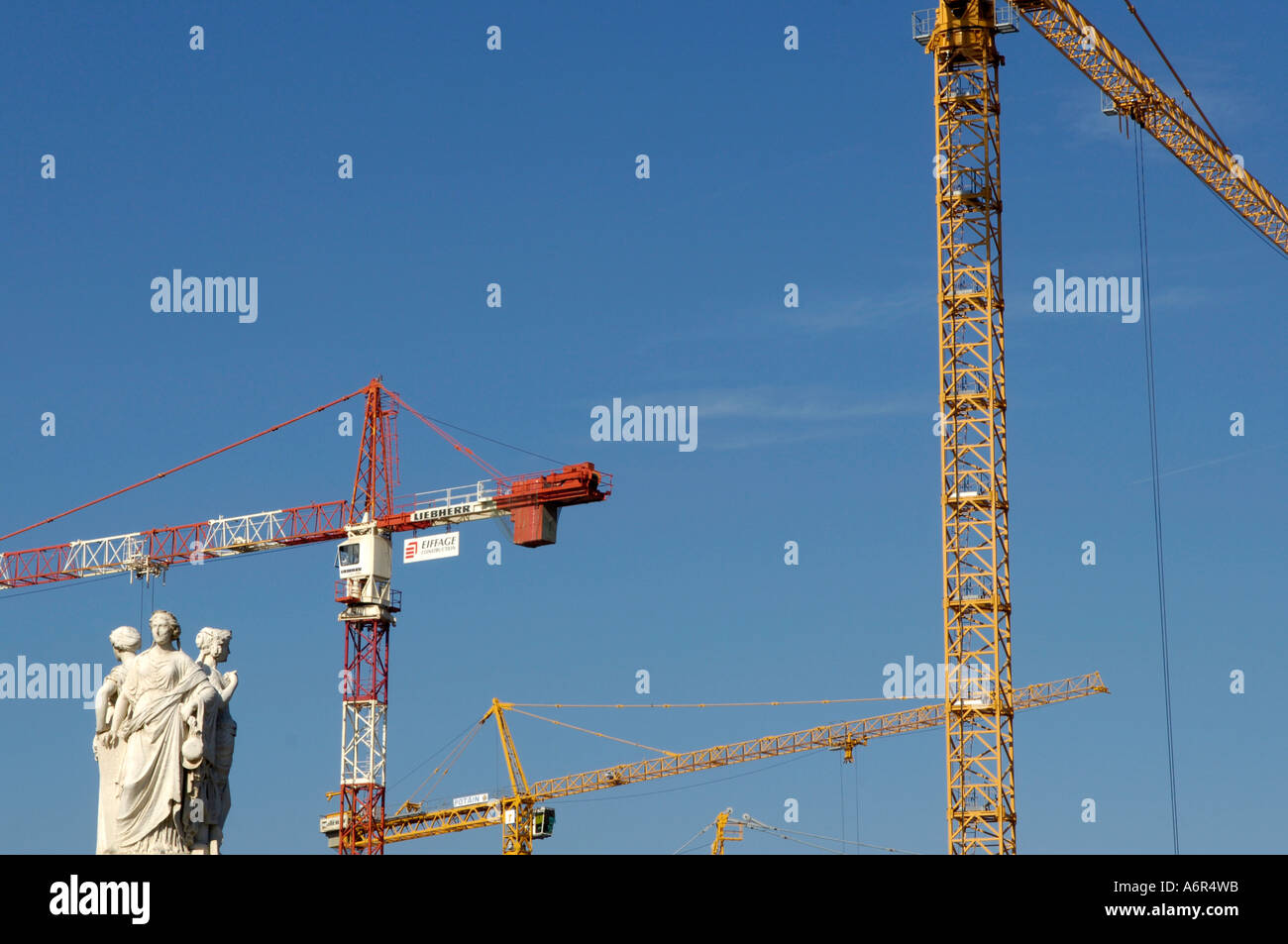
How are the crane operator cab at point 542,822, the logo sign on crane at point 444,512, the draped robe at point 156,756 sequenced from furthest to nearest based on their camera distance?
the crane operator cab at point 542,822, the logo sign on crane at point 444,512, the draped robe at point 156,756

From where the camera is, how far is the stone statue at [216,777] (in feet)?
110

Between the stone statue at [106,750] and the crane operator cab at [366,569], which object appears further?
the crane operator cab at [366,569]

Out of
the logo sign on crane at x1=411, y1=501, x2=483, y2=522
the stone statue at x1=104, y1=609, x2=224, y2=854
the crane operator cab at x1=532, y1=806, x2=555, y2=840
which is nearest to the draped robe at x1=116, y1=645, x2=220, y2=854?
the stone statue at x1=104, y1=609, x2=224, y2=854

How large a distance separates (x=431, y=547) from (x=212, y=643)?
368ft

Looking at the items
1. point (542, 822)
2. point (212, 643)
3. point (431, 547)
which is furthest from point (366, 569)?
point (212, 643)

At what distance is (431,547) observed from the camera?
147 m

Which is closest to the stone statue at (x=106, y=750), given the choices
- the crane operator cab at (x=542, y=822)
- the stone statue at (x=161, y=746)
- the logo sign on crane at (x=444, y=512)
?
the stone statue at (x=161, y=746)

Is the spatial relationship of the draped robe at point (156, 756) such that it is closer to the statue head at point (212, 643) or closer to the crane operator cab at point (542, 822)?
the statue head at point (212, 643)

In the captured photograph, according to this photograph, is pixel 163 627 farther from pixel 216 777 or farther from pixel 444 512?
pixel 444 512

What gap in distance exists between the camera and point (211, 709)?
33625mm

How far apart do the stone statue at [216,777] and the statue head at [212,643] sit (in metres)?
0.22
